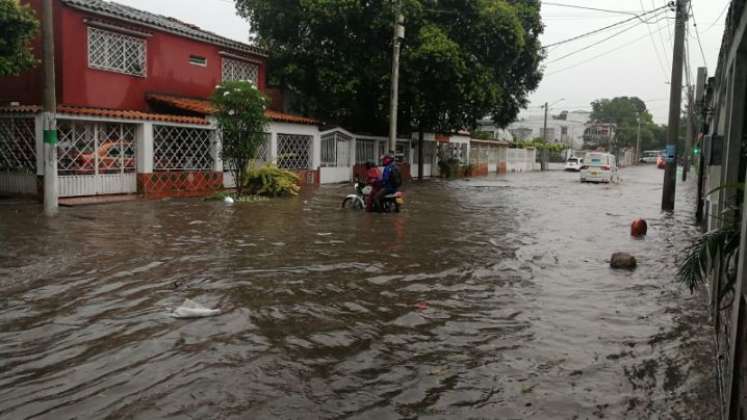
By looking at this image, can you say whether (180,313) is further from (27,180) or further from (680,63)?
(680,63)

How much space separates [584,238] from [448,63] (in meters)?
14.3

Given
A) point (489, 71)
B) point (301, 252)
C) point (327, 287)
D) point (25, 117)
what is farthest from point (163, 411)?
point (489, 71)

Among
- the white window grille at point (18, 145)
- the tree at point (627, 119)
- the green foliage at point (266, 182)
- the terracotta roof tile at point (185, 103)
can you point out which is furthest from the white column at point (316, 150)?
the tree at point (627, 119)

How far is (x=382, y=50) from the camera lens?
27.1 metres

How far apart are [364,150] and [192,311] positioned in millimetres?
24182

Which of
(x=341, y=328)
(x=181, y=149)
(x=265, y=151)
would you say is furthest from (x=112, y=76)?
(x=341, y=328)

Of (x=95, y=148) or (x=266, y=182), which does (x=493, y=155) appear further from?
(x=95, y=148)

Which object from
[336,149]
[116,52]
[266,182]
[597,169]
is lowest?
[266,182]

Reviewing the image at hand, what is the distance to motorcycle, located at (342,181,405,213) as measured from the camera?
15.6 meters

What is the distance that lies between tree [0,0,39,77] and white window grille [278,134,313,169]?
10.3 m

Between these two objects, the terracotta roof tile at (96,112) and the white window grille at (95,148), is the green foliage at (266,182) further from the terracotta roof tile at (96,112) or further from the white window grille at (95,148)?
the white window grille at (95,148)

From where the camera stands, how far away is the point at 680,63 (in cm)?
1781

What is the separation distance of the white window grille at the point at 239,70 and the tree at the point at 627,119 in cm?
7301

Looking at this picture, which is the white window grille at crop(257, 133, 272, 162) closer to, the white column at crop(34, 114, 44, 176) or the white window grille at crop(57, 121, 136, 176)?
the white window grille at crop(57, 121, 136, 176)
